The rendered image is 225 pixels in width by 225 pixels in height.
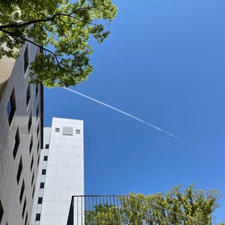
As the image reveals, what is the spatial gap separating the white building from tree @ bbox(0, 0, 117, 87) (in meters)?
31.0

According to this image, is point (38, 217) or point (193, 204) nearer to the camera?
point (193, 204)

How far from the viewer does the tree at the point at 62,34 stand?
6852mm

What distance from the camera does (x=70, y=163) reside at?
3866 cm

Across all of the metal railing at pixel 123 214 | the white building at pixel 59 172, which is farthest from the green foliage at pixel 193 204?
the white building at pixel 59 172

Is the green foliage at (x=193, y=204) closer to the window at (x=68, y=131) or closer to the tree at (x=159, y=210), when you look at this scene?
the tree at (x=159, y=210)

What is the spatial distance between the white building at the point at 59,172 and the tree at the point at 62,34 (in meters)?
31.0

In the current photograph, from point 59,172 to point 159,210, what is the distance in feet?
100

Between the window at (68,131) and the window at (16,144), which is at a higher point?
the window at (68,131)

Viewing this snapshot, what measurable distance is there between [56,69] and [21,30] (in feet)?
6.42

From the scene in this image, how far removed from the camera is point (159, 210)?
407 inches

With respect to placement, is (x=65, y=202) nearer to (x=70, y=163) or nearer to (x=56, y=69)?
(x=70, y=163)

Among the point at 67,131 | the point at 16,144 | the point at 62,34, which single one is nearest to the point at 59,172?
the point at 67,131

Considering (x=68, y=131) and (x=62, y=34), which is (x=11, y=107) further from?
(x=68, y=131)

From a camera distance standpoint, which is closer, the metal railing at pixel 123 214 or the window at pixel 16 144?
the metal railing at pixel 123 214
